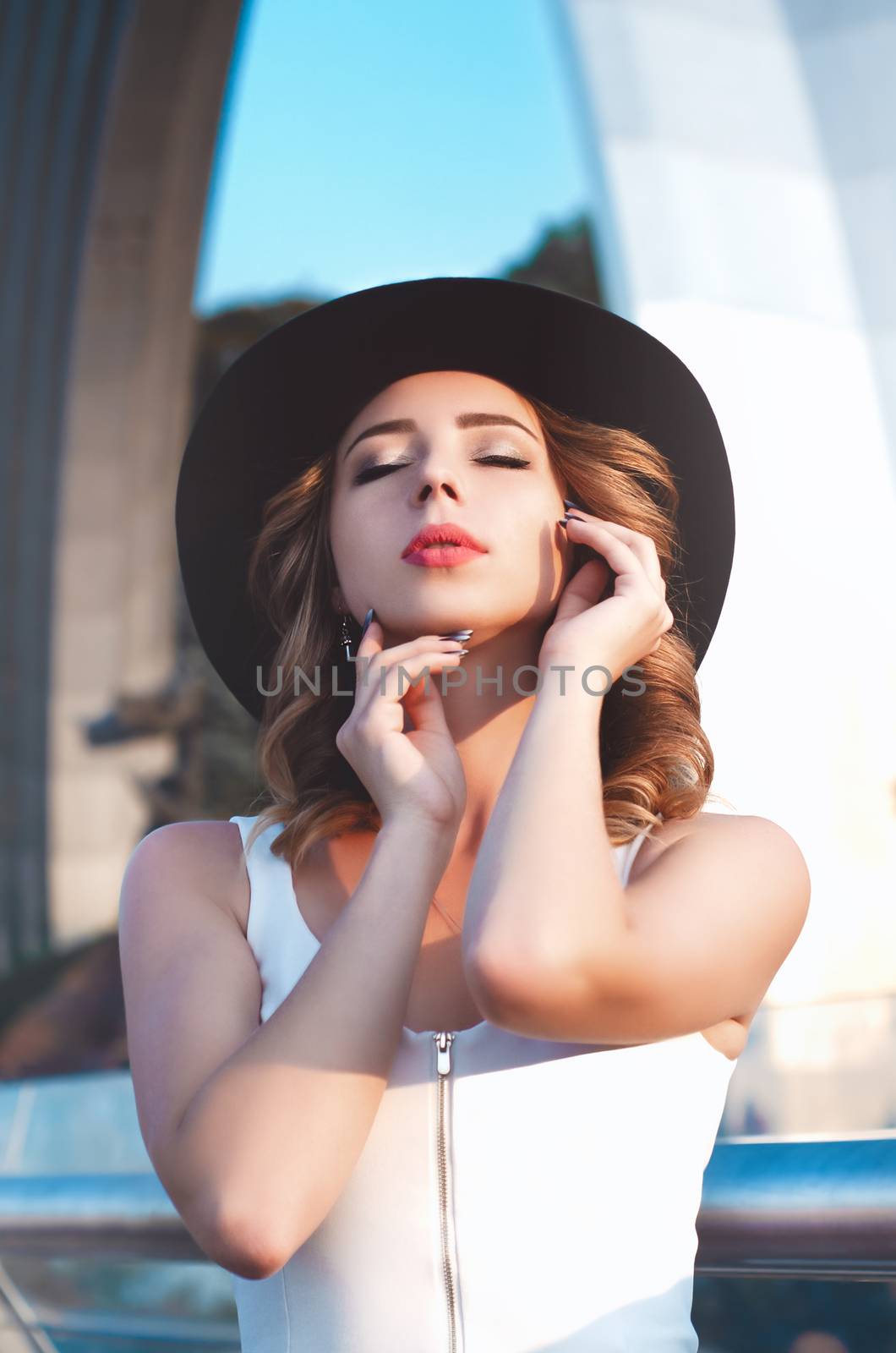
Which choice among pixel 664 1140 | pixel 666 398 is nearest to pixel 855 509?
pixel 666 398

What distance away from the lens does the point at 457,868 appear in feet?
6.29

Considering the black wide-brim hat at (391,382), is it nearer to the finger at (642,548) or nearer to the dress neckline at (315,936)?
the finger at (642,548)

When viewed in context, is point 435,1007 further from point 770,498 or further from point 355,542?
point 770,498

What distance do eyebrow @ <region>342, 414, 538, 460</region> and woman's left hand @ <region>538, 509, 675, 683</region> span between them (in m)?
0.20

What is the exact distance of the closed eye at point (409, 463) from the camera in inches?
72.8

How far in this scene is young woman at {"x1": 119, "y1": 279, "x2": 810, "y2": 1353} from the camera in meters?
1.40

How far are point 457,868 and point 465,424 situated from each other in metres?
0.79

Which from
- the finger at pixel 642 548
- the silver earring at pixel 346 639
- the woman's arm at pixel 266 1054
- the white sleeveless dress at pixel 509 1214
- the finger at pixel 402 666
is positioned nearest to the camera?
the woman's arm at pixel 266 1054

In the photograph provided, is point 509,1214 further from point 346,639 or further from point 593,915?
point 346,639

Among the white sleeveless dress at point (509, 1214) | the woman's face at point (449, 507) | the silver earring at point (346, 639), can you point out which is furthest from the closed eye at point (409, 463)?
the white sleeveless dress at point (509, 1214)

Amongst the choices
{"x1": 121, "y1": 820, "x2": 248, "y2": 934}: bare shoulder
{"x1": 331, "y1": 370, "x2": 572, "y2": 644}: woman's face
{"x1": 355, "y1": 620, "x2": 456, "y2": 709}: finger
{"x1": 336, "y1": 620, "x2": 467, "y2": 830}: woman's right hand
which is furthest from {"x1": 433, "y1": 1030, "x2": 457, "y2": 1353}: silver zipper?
{"x1": 331, "y1": 370, "x2": 572, "y2": 644}: woman's face

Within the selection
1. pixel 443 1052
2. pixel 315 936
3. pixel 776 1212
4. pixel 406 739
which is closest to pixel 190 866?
pixel 315 936

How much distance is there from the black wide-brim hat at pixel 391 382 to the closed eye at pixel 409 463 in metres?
0.18

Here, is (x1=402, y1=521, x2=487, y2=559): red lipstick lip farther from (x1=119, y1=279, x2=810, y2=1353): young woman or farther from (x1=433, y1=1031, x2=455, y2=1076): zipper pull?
(x1=433, y1=1031, x2=455, y2=1076): zipper pull
